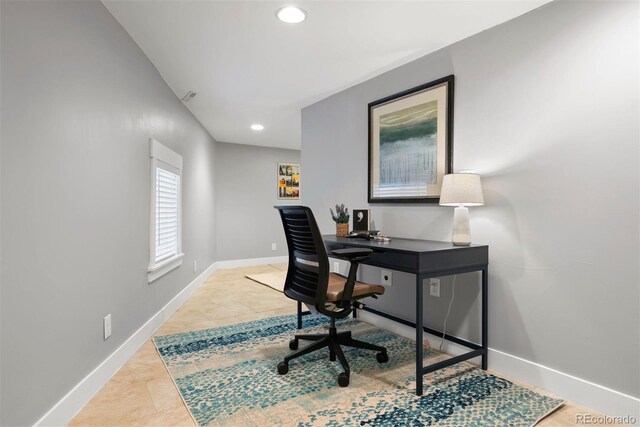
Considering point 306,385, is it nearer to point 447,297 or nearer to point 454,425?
point 454,425

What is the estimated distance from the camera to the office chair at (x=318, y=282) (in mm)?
2091

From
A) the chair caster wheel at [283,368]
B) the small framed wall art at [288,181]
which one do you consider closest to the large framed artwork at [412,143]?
the chair caster wheel at [283,368]

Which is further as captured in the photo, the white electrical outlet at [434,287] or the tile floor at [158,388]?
the white electrical outlet at [434,287]

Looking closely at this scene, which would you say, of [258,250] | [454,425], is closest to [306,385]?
[454,425]

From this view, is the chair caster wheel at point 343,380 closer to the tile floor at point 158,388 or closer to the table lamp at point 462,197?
the tile floor at point 158,388

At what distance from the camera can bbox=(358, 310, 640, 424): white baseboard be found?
5.75 ft

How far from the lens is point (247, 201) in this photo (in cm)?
653

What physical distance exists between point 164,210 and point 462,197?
258 cm

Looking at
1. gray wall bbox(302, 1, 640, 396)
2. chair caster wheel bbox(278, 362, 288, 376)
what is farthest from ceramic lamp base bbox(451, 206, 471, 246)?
chair caster wheel bbox(278, 362, 288, 376)

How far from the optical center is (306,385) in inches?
81.7

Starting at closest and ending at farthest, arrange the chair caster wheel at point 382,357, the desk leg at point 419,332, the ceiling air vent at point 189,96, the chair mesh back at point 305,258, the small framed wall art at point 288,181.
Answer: the desk leg at point 419,332
the chair mesh back at point 305,258
the chair caster wheel at point 382,357
the ceiling air vent at point 189,96
the small framed wall art at point 288,181

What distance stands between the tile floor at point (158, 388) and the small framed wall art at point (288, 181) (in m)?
3.27

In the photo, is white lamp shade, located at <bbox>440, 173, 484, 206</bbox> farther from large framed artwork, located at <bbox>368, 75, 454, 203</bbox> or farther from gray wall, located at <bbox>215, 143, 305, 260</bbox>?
gray wall, located at <bbox>215, 143, 305, 260</bbox>

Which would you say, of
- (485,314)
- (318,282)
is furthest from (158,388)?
(485,314)
